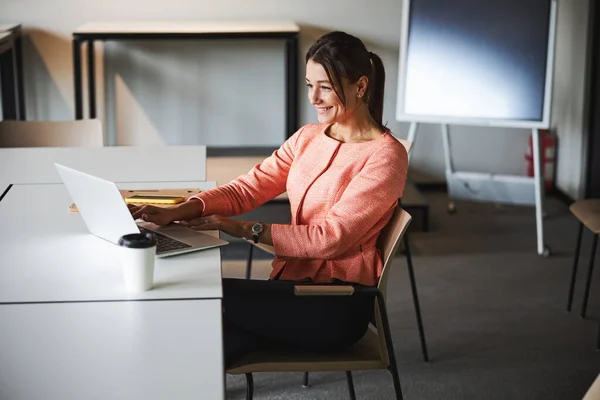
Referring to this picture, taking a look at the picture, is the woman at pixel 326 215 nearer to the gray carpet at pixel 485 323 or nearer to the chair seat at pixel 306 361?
the chair seat at pixel 306 361

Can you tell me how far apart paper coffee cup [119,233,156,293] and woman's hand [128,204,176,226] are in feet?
1.58

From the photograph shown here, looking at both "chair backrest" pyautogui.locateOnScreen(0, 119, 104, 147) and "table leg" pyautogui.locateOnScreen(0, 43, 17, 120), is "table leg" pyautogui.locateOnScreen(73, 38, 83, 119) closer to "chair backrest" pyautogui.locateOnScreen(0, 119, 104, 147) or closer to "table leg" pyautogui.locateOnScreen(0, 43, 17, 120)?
"table leg" pyautogui.locateOnScreen(0, 43, 17, 120)

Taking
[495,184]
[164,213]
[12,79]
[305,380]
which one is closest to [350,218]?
[164,213]

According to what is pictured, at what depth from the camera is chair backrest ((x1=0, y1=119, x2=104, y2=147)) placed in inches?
142

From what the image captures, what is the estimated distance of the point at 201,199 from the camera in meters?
2.48

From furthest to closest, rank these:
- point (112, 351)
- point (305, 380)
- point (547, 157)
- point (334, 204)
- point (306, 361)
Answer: point (547, 157) < point (305, 380) < point (334, 204) < point (306, 361) < point (112, 351)

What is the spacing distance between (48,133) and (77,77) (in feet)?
4.60

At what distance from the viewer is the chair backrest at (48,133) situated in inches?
142

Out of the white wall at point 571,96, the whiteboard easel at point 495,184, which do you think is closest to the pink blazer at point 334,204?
the whiteboard easel at point 495,184

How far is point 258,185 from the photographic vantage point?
2.64 m

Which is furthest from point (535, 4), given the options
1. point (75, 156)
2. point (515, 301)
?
point (75, 156)

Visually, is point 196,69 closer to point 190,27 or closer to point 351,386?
point 190,27

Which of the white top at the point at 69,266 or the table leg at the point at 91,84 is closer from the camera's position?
the white top at the point at 69,266

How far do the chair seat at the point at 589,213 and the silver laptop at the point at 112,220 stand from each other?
1693 mm
